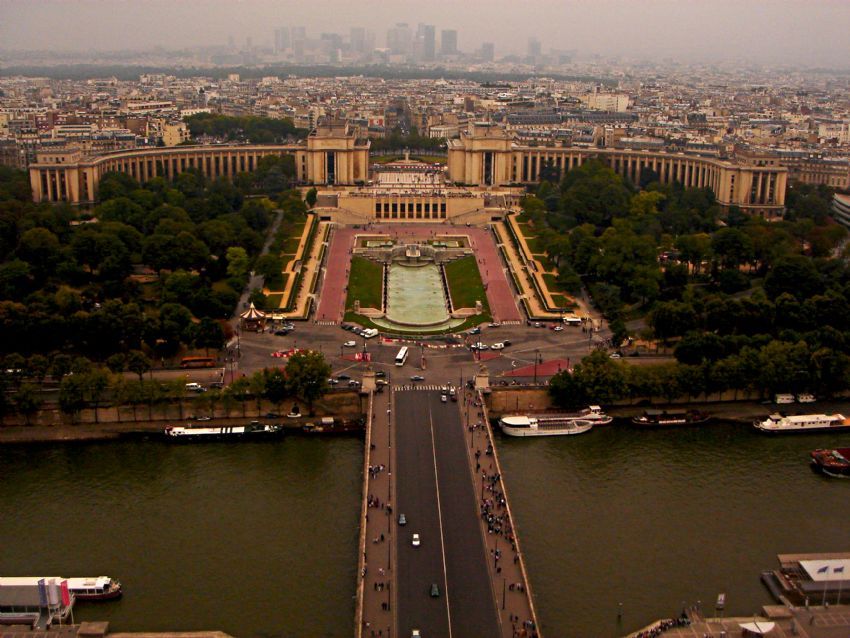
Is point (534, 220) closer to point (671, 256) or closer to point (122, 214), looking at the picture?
point (671, 256)

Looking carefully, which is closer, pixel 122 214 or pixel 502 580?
pixel 502 580

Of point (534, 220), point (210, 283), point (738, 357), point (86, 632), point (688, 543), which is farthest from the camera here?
point (534, 220)

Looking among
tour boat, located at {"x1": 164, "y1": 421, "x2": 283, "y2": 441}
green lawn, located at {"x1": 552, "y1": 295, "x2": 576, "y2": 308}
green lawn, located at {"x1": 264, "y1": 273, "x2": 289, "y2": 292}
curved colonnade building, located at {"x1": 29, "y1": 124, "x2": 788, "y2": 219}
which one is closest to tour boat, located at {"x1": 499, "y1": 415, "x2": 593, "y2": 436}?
tour boat, located at {"x1": 164, "y1": 421, "x2": 283, "y2": 441}

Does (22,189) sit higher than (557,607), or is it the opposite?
(22,189)

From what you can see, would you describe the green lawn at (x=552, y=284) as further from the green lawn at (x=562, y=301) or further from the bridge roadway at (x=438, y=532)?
the bridge roadway at (x=438, y=532)

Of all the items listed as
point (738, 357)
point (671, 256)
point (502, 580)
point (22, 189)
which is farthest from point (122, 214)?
point (502, 580)

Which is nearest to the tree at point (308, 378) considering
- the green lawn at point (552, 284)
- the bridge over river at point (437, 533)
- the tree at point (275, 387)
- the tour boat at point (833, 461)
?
the tree at point (275, 387)
